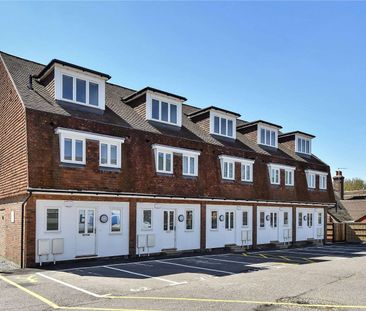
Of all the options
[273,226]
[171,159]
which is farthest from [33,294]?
[273,226]

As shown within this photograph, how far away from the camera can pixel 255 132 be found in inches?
1125

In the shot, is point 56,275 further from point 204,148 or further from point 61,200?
point 204,148

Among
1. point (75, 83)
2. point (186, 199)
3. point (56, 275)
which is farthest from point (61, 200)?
point (186, 199)

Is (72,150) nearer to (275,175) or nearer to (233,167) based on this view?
(233,167)

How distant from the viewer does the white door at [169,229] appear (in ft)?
68.2

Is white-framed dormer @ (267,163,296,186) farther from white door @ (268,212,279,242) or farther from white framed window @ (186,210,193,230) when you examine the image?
white framed window @ (186,210,193,230)

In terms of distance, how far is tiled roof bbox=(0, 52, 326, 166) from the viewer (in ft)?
57.4

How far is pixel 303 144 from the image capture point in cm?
3238

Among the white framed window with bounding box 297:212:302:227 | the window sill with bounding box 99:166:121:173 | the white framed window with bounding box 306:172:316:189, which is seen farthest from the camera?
the white framed window with bounding box 306:172:316:189

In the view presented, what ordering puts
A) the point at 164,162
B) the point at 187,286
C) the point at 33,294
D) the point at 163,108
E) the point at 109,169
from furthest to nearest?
the point at 163,108 < the point at 164,162 < the point at 109,169 < the point at 187,286 < the point at 33,294

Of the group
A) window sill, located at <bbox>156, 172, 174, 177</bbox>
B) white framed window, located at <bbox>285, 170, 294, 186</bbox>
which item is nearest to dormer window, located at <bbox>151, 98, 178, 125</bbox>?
window sill, located at <bbox>156, 172, 174, 177</bbox>

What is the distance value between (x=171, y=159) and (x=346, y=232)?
68.4ft

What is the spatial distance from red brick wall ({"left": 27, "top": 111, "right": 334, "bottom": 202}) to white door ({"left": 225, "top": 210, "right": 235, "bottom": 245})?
1.22m

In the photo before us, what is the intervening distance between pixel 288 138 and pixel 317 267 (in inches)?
650
